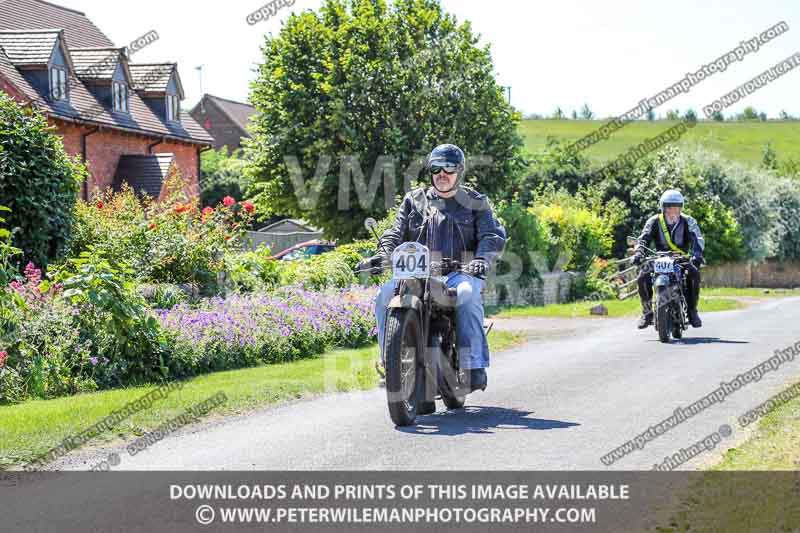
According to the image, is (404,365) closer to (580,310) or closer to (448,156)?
(448,156)

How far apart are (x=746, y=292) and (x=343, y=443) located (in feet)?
120

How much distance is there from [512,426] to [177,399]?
3480 mm

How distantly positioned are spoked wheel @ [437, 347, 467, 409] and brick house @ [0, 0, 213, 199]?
20068mm

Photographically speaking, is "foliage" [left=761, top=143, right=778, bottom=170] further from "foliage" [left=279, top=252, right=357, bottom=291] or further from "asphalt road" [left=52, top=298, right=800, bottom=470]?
"asphalt road" [left=52, top=298, right=800, bottom=470]

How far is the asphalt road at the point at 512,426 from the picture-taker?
7270 mm

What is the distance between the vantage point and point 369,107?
31.1 meters

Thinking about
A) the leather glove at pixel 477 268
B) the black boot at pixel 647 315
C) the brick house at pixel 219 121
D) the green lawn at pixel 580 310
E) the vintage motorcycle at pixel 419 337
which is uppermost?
the brick house at pixel 219 121

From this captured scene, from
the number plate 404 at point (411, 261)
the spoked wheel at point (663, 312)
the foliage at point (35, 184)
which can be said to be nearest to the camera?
the number plate 404 at point (411, 261)

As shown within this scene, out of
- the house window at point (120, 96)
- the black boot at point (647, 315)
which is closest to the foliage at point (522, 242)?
the black boot at point (647, 315)

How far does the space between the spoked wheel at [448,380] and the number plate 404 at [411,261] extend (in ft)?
2.83

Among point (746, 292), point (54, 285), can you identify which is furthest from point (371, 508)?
point (746, 292)

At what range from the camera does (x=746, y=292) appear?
4150 cm

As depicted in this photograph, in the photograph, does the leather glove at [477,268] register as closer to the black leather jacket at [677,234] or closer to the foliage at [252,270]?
the black leather jacket at [677,234]

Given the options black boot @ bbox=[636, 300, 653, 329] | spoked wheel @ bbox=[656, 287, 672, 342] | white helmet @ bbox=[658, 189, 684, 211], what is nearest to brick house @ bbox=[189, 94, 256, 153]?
black boot @ bbox=[636, 300, 653, 329]
